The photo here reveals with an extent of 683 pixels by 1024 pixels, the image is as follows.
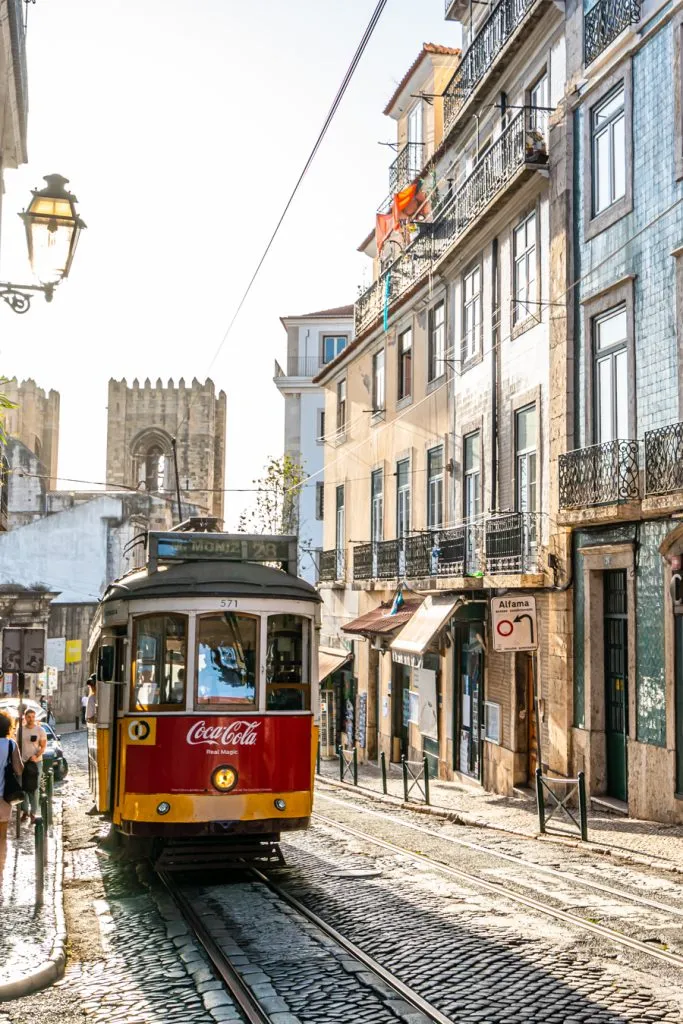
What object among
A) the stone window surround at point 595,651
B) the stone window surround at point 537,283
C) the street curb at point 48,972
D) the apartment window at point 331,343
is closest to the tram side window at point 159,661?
the street curb at point 48,972

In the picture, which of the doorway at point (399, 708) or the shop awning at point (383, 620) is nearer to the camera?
the shop awning at point (383, 620)

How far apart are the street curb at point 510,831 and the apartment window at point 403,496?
6508 mm

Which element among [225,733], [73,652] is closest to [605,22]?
[225,733]

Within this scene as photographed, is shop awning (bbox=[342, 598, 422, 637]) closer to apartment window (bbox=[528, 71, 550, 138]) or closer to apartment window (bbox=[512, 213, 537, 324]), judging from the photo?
apartment window (bbox=[512, 213, 537, 324])

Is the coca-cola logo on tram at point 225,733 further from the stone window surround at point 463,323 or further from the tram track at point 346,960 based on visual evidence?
the stone window surround at point 463,323

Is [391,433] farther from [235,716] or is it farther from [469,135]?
[235,716]

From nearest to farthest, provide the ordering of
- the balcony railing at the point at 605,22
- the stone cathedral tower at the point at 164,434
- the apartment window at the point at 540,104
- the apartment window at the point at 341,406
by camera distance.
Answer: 1. the balcony railing at the point at 605,22
2. the apartment window at the point at 540,104
3. the apartment window at the point at 341,406
4. the stone cathedral tower at the point at 164,434

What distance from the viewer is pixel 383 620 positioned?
2569 cm

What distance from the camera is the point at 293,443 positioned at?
50688 mm

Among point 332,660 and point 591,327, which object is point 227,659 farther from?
point 332,660

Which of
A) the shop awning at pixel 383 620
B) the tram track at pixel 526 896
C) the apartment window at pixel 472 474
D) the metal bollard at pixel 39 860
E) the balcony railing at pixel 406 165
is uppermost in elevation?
the balcony railing at pixel 406 165

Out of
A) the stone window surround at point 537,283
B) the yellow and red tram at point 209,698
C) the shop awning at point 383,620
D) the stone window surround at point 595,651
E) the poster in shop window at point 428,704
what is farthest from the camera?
the shop awning at point 383,620

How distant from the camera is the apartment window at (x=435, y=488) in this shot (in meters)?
25.0

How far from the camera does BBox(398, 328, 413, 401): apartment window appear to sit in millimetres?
27492
